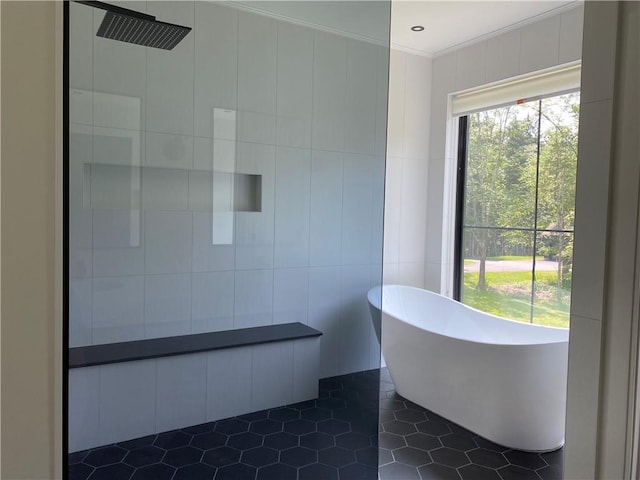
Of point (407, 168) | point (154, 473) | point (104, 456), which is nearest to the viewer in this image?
point (104, 456)

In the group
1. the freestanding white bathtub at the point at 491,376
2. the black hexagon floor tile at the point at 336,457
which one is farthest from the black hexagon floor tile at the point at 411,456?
the freestanding white bathtub at the point at 491,376

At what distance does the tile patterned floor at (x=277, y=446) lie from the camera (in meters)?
2.25

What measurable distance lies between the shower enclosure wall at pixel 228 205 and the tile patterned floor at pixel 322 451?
85mm

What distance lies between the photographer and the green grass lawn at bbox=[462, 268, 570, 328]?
3.43 m

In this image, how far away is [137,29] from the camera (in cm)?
215

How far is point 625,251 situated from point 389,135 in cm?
324

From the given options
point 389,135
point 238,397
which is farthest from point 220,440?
point 389,135

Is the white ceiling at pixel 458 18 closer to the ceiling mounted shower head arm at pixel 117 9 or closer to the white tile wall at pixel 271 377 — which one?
the ceiling mounted shower head arm at pixel 117 9

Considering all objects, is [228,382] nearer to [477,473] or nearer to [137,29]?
[477,473]

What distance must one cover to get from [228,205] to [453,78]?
2656 millimetres

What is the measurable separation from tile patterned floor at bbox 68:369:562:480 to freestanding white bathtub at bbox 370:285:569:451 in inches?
5.4

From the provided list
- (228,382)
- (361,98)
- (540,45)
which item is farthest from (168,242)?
(540,45)

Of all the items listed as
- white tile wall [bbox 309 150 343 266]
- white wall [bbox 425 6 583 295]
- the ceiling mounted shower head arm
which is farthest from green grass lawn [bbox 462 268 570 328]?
the ceiling mounted shower head arm

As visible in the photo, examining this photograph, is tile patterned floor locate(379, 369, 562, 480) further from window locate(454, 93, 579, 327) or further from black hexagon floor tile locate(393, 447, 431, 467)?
window locate(454, 93, 579, 327)
